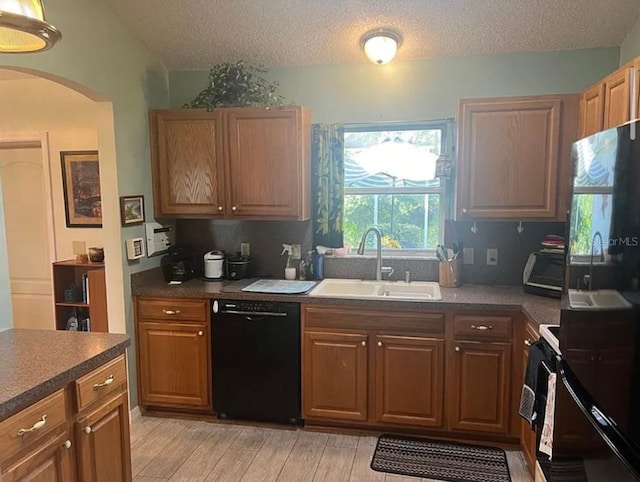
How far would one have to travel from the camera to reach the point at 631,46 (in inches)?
112

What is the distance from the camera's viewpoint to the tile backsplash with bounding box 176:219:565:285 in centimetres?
321

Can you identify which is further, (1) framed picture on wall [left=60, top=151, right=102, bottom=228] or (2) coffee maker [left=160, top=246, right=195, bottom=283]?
(1) framed picture on wall [left=60, top=151, right=102, bottom=228]

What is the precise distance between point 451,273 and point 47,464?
2.45 m

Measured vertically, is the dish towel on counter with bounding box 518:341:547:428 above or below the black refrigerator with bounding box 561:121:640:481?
below

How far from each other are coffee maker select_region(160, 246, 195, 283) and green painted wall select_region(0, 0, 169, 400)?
0.33ft

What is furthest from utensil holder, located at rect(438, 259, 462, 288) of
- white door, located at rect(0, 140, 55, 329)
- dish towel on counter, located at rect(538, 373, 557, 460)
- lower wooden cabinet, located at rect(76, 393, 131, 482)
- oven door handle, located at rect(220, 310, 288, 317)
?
white door, located at rect(0, 140, 55, 329)

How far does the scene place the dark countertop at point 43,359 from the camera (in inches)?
58.4

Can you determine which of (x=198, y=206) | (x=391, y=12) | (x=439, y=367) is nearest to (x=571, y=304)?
(x=439, y=367)

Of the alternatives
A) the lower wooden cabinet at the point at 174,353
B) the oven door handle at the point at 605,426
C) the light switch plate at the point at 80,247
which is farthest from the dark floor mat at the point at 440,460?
the light switch plate at the point at 80,247

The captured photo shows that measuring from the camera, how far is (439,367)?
280 cm

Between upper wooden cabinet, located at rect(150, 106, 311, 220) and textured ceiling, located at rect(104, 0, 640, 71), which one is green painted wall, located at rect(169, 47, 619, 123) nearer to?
textured ceiling, located at rect(104, 0, 640, 71)

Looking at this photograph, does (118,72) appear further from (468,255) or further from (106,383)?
(468,255)

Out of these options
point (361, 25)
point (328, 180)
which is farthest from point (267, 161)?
point (361, 25)

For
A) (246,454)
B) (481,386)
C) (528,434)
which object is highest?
(481,386)
